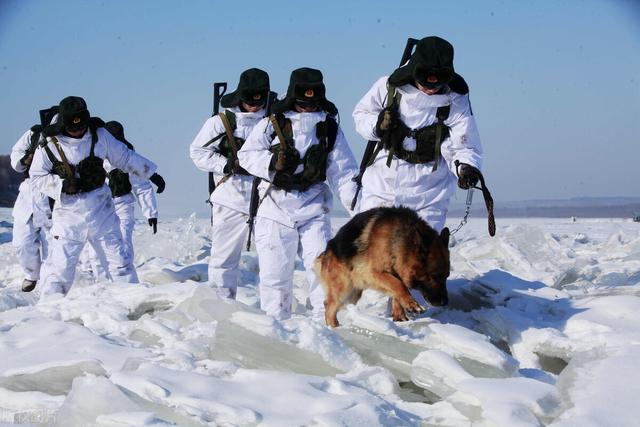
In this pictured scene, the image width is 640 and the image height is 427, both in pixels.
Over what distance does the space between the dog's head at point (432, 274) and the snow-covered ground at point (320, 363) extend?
236 mm

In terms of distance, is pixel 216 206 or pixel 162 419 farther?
pixel 216 206

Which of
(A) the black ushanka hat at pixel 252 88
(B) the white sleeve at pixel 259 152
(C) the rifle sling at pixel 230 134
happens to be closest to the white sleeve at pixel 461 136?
(B) the white sleeve at pixel 259 152

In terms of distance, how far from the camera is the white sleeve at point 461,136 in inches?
260

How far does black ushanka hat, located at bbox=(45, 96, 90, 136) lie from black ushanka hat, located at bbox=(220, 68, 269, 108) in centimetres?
165

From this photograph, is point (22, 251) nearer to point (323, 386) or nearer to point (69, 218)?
point (69, 218)

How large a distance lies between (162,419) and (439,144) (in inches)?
149

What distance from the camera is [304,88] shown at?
7211mm

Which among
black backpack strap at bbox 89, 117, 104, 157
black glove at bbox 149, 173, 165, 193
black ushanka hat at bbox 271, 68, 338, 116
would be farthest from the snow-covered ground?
black glove at bbox 149, 173, 165, 193

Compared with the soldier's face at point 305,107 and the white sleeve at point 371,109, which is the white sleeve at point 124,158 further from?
the white sleeve at point 371,109

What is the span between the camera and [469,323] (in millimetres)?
6664

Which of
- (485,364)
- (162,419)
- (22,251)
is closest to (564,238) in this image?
(22,251)

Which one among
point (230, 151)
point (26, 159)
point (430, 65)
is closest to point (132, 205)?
point (26, 159)

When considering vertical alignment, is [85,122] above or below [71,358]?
above

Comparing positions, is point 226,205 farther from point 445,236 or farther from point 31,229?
point 31,229
